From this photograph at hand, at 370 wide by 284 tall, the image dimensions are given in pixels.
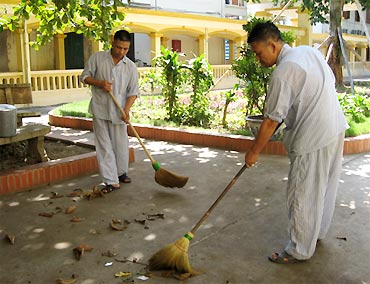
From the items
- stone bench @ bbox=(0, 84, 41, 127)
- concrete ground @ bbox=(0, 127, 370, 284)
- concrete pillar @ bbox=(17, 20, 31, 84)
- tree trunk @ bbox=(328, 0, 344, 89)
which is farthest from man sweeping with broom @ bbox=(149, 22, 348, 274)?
concrete pillar @ bbox=(17, 20, 31, 84)

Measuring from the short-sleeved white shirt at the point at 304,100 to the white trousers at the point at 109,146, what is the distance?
7.99 ft

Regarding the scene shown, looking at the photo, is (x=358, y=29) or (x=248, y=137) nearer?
(x=248, y=137)

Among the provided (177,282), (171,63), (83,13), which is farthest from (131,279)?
(171,63)

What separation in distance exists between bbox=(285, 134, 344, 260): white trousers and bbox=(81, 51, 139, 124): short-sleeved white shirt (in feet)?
8.02

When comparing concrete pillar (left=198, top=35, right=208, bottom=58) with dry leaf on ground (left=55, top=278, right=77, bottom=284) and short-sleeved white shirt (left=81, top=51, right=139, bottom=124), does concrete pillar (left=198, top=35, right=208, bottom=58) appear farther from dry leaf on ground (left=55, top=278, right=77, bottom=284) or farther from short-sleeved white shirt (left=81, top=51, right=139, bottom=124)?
dry leaf on ground (left=55, top=278, right=77, bottom=284)

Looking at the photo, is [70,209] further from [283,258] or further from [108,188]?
[283,258]

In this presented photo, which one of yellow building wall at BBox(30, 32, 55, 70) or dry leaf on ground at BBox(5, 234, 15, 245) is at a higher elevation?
yellow building wall at BBox(30, 32, 55, 70)

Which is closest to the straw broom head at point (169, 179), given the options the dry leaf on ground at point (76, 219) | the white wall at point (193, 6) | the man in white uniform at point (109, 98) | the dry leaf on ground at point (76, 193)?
the man in white uniform at point (109, 98)

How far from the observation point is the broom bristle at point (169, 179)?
5.16 m

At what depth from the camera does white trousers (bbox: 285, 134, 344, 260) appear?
3330mm

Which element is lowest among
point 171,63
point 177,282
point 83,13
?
point 177,282

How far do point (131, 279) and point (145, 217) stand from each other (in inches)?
48.7

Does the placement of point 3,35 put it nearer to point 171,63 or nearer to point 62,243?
point 171,63

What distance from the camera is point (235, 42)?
75.3ft
